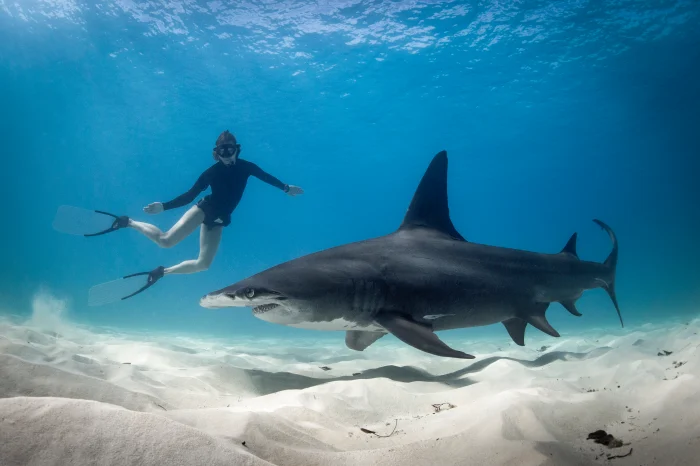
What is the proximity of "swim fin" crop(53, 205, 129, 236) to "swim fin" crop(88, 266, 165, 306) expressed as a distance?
1.10 m

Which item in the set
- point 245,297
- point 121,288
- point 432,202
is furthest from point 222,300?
point 121,288

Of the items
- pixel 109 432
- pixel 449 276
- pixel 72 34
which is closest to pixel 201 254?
pixel 449 276

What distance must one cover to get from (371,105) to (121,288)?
3271 centimetres

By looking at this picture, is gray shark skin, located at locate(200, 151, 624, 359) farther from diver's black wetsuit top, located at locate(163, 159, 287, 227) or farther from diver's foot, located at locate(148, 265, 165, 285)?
diver's foot, located at locate(148, 265, 165, 285)

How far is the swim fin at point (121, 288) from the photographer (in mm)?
7500

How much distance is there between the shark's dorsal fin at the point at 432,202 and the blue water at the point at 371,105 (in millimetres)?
15882

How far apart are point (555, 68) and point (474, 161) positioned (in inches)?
1077

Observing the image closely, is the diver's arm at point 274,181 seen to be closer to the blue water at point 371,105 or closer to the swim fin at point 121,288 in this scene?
the swim fin at point 121,288

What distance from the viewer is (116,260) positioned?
99.1 m

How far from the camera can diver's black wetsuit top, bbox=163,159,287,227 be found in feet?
27.1

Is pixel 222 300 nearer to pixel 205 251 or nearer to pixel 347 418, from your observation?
pixel 347 418

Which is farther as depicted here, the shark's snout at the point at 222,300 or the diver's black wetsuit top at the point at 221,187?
the diver's black wetsuit top at the point at 221,187

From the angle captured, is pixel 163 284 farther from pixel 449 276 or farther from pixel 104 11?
pixel 449 276

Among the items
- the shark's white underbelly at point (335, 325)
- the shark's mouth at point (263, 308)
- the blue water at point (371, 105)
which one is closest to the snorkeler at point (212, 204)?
the shark's white underbelly at point (335, 325)
